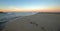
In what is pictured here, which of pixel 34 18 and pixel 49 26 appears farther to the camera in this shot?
pixel 34 18

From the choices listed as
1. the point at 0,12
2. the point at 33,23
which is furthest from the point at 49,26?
the point at 0,12

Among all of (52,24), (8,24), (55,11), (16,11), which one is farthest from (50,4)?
(8,24)

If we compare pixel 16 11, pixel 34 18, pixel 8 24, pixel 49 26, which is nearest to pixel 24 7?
pixel 16 11

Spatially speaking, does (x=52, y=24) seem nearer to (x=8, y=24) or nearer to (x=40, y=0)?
(x=40, y=0)

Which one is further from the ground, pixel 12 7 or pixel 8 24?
pixel 12 7

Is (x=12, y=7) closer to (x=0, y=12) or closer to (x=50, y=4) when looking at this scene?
(x=0, y=12)

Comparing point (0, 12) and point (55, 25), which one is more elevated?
point (0, 12)

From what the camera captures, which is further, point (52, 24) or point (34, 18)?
point (34, 18)

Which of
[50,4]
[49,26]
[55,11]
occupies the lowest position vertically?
[49,26]
